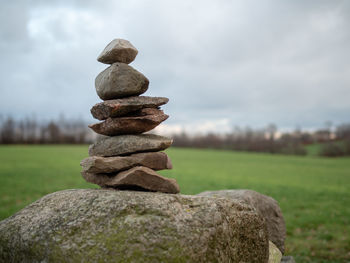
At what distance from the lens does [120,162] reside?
6.54 meters

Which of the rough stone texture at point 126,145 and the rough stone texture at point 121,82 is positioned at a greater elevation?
the rough stone texture at point 121,82

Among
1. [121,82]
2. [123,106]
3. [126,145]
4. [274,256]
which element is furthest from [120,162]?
[274,256]

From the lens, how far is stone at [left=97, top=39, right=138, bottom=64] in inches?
271

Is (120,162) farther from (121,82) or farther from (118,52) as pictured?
(118,52)

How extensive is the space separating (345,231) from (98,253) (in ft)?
38.6

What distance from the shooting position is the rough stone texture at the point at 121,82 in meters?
6.72

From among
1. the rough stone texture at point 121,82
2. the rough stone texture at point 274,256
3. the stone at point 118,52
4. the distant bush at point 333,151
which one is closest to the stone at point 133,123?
the rough stone texture at point 121,82

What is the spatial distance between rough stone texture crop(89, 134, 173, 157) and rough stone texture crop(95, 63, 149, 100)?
0.98 metres

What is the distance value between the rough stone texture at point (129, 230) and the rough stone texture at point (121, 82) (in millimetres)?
2229

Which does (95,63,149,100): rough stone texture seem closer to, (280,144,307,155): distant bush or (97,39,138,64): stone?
(97,39,138,64): stone

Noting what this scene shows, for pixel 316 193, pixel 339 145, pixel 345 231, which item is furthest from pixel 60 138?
pixel 345 231

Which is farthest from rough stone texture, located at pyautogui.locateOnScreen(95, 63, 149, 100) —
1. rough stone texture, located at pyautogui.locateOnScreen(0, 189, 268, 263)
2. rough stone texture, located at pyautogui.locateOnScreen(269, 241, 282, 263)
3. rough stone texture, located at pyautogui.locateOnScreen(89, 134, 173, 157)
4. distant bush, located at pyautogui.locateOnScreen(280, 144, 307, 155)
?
distant bush, located at pyautogui.locateOnScreen(280, 144, 307, 155)

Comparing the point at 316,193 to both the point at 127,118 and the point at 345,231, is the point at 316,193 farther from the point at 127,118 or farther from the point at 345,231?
the point at 127,118

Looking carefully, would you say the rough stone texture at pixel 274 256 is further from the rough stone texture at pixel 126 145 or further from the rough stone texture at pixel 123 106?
the rough stone texture at pixel 123 106
